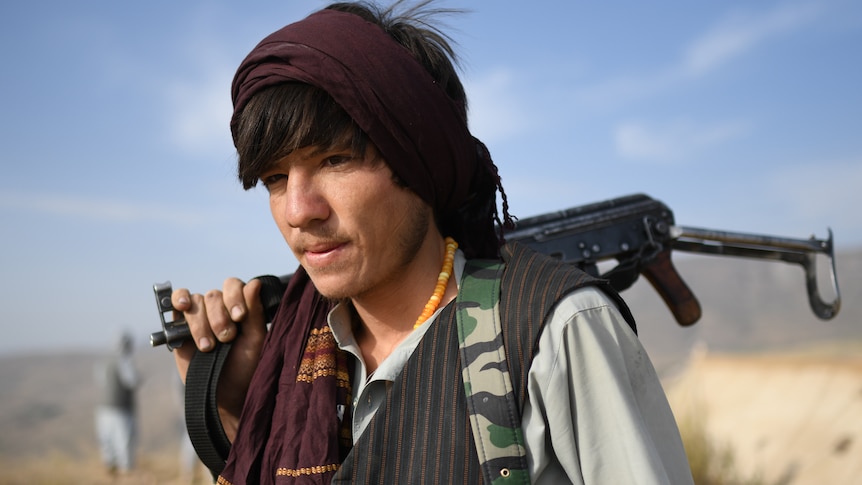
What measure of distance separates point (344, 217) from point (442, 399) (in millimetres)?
552

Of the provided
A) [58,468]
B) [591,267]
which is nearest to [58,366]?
[58,468]

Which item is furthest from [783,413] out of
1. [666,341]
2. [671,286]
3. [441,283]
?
[666,341]

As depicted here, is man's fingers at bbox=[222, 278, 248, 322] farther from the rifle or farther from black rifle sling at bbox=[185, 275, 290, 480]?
the rifle

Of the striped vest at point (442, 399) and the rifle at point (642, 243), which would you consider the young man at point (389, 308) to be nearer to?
the striped vest at point (442, 399)

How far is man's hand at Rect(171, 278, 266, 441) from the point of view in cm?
224

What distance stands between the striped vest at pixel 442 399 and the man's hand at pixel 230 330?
2.70 ft

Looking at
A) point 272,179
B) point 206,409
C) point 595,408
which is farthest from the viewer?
point 206,409

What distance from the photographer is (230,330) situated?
2254 millimetres

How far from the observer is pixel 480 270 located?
6.16 feet

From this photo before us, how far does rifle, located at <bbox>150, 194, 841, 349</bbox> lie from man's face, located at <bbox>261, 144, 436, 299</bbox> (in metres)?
1.44

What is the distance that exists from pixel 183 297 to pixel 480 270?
106 centimetres

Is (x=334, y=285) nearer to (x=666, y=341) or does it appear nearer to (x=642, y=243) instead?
(x=642, y=243)

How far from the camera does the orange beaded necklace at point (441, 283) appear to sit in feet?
6.38

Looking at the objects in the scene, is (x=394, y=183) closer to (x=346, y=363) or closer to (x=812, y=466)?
(x=346, y=363)
